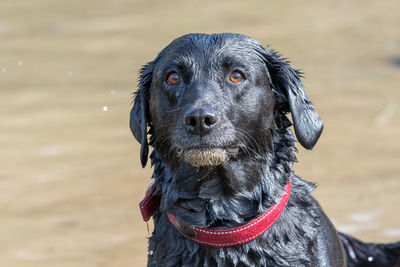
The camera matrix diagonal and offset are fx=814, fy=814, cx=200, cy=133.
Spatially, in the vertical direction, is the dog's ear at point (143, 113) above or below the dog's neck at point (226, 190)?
above

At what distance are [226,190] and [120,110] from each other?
193 inches

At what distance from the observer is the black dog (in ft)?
13.0

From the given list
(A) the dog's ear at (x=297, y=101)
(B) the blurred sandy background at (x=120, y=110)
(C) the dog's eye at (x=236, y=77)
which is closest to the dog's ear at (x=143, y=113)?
(C) the dog's eye at (x=236, y=77)

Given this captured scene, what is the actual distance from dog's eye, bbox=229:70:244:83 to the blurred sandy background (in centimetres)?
226

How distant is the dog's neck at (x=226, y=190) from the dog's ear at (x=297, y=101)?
0.17 meters

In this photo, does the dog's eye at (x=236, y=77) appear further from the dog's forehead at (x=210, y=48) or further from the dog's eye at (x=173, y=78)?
the dog's eye at (x=173, y=78)

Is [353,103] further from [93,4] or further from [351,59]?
[93,4]

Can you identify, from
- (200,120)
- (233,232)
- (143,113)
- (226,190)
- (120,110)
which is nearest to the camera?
(200,120)

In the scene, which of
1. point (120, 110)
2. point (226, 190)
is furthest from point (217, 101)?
point (120, 110)

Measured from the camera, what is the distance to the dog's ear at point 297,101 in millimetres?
4156

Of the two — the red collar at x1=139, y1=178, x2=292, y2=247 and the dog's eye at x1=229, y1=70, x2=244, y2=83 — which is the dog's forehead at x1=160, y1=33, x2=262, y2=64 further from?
the red collar at x1=139, y1=178, x2=292, y2=247

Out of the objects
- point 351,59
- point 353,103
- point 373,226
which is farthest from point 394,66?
point 373,226

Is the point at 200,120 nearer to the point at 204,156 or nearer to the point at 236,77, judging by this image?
the point at 204,156

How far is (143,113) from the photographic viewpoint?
4309 mm
